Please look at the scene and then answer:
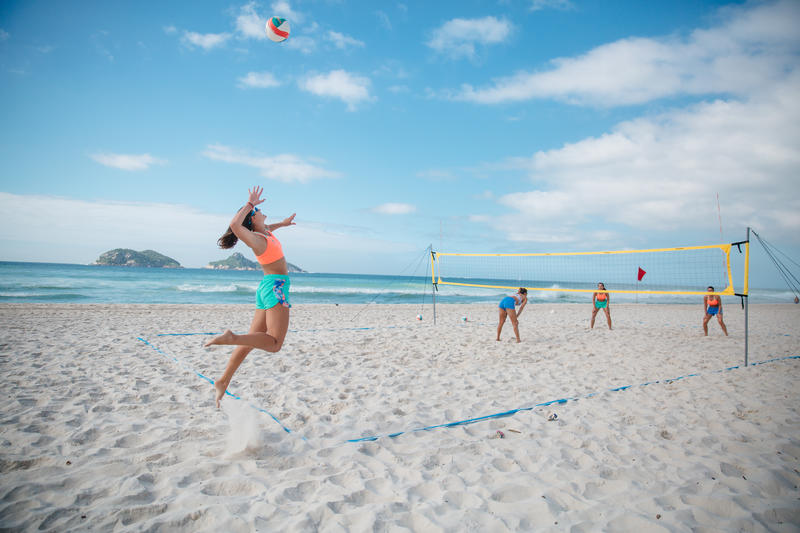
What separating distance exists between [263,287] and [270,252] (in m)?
0.25

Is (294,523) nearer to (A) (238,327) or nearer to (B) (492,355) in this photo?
(B) (492,355)

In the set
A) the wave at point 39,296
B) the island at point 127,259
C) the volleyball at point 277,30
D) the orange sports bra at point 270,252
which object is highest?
the volleyball at point 277,30

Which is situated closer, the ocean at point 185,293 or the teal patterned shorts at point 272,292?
the teal patterned shorts at point 272,292

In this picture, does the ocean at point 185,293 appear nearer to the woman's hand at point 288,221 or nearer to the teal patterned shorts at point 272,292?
the woman's hand at point 288,221

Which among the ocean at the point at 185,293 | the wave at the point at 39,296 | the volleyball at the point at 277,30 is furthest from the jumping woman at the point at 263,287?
the wave at the point at 39,296

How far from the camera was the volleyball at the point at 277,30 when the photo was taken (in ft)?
15.4

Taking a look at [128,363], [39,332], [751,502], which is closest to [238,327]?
[39,332]

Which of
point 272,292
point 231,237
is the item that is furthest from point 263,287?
point 231,237

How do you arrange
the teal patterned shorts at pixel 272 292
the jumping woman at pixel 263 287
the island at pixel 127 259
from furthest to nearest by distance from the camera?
the island at pixel 127 259 < the teal patterned shorts at pixel 272 292 < the jumping woman at pixel 263 287

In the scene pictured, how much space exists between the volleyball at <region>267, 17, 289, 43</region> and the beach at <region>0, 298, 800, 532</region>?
12.8 feet

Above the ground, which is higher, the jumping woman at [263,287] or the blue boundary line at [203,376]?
the jumping woman at [263,287]

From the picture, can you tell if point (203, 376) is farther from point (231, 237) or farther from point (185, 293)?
point (185, 293)

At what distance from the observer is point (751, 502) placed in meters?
2.08

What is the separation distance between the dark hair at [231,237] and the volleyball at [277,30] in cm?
305
